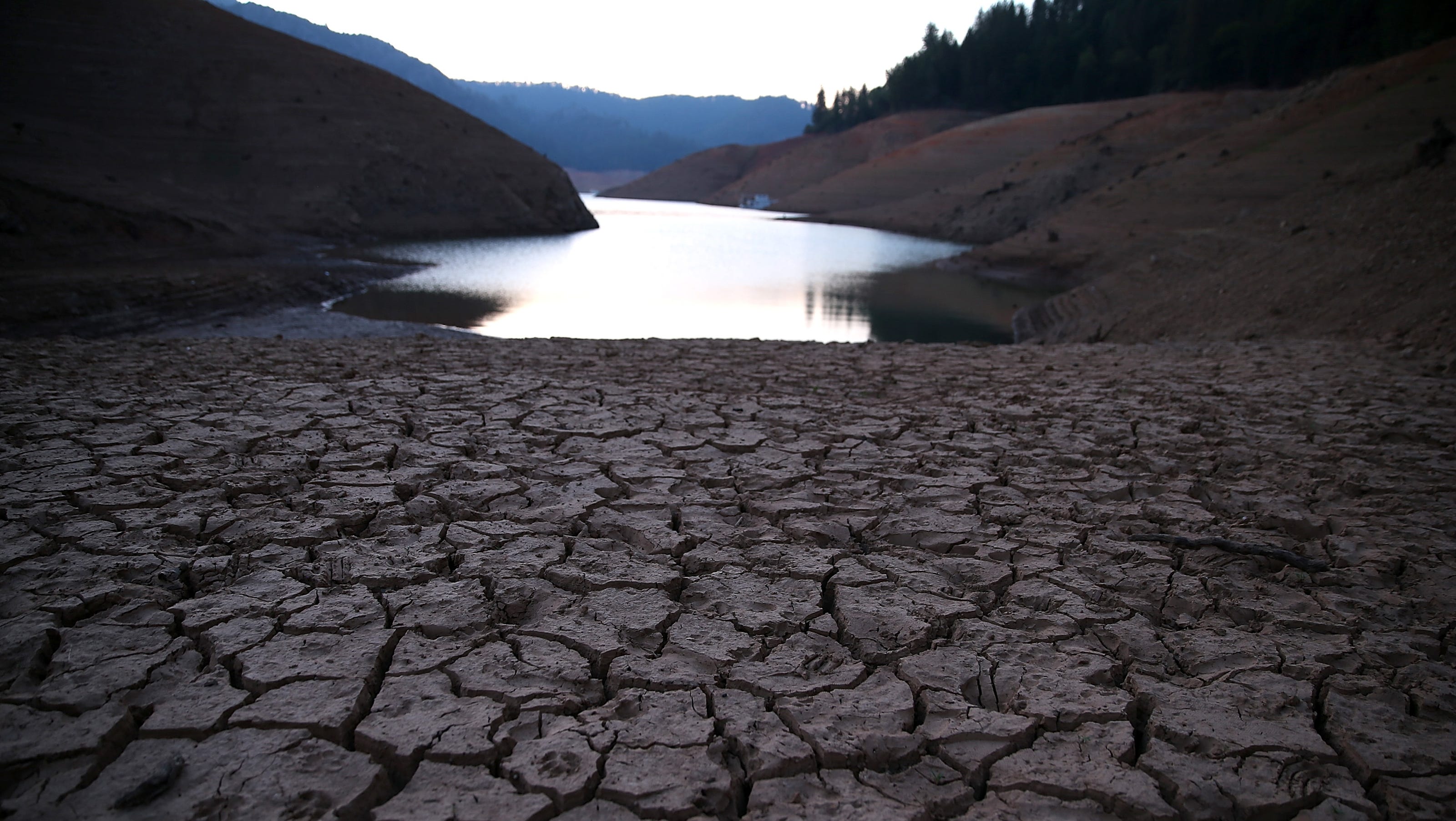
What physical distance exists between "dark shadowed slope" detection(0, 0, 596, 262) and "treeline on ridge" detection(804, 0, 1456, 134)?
111 feet

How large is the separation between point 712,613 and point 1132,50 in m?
63.5

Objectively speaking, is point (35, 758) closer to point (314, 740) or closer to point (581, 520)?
point (314, 740)

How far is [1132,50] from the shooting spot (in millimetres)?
52688

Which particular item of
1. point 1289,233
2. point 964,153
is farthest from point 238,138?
point 964,153

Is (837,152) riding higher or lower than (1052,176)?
higher

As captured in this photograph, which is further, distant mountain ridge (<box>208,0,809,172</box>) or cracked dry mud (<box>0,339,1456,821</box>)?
distant mountain ridge (<box>208,0,809,172</box>)

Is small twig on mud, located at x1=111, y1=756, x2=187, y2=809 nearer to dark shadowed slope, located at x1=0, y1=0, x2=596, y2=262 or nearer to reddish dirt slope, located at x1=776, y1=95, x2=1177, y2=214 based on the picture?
dark shadowed slope, located at x1=0, y1=0, x2=596, y2=262

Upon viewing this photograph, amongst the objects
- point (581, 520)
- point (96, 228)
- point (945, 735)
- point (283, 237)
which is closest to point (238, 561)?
point (581, 520)

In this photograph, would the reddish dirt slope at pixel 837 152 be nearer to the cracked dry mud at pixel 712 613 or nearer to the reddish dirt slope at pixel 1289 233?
the reddish dirt slope at pixel 1289 233

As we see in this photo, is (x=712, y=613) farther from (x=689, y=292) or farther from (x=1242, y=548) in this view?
(x=689, y=292)

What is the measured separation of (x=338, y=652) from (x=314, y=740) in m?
0.31

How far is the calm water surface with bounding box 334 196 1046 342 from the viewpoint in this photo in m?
11.3

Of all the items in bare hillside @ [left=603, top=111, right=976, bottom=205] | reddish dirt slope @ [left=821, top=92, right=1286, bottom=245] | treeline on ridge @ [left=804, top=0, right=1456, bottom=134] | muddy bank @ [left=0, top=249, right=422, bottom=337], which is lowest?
muddy bank @ [left=0, top=249, right=422, bottom=337]

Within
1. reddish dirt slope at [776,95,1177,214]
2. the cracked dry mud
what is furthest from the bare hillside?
the cracked dry mud
